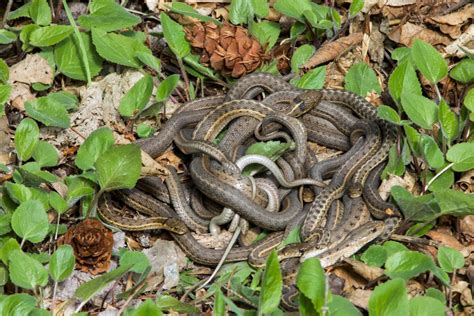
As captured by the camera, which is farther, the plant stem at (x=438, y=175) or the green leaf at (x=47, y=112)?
the green leaf at (x=47, y=112)

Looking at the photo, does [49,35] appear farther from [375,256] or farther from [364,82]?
[375,256]

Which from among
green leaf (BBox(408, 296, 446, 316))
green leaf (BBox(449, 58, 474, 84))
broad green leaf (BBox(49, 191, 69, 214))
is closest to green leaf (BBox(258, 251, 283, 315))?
green leaf (BBox(408, 296, 446, 316))

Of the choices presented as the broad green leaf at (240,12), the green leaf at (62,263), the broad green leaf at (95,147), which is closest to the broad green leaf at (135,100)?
the broad green leaf at (95,147)

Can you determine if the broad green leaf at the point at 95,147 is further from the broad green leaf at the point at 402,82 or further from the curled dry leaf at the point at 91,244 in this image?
the broad green leaf at the point at 402,82

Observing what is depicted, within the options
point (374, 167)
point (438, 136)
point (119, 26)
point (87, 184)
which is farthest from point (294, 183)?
point (119, 26)

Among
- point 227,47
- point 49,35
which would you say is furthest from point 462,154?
point 49,35

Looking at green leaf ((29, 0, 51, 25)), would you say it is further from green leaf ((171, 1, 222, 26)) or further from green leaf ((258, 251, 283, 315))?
green leaf ((258, 251, 283, 315))
